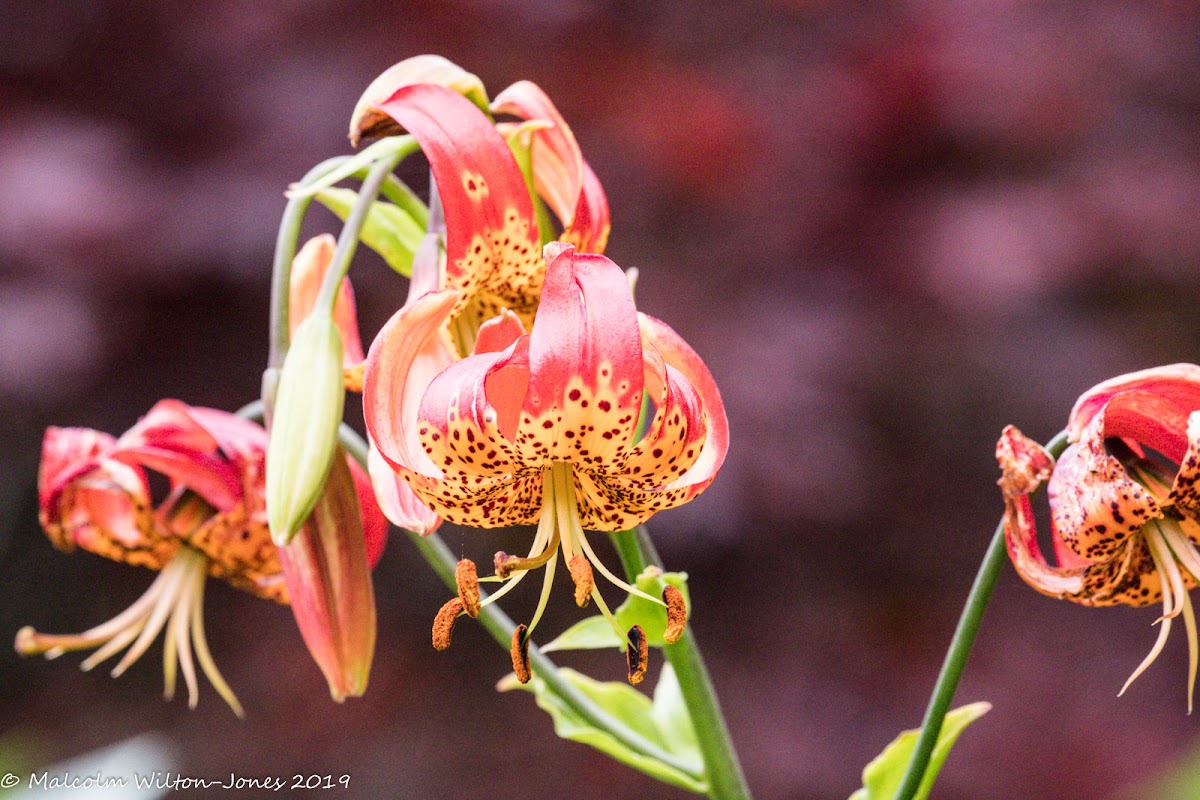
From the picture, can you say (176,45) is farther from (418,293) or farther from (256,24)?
(418,293)

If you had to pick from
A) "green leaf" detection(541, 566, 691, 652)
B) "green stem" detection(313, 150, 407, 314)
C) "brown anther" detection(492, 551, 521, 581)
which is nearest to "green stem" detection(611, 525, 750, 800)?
"green leaf" detection(541, 566, 691, 652)

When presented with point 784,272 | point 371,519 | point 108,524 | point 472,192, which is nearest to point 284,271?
point 472,192

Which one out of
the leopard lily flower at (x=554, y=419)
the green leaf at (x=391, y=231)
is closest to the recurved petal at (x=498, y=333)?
the leopard lily flower at (x=554, y=419)

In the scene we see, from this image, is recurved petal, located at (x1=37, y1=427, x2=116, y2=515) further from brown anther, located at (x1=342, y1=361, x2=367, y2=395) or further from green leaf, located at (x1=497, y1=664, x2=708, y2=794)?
green leaf, located at (x1=497, y1=664, x2=708, y2=794)

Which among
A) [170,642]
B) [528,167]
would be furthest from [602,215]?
[170,642]

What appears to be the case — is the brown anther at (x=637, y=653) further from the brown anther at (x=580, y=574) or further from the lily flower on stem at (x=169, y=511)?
the lily flower on stem at (x=169, y=511)
